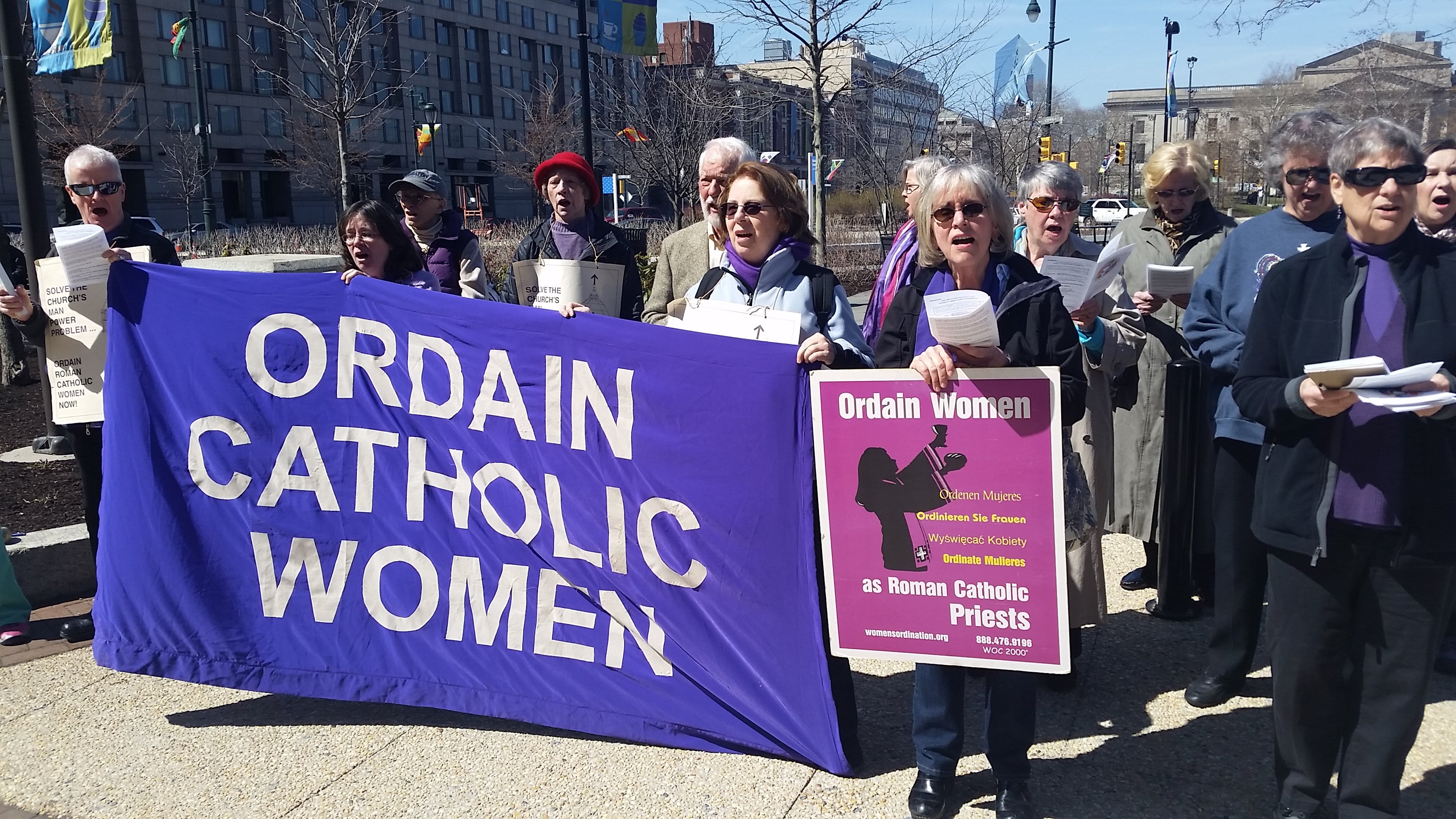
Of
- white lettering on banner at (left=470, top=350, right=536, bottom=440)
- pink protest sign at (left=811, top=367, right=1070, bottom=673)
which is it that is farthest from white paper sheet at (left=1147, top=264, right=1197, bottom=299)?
white lettering on banner at (left=470, top=350, right=536, bottom=440)

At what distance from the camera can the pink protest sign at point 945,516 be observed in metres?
→ 3.03

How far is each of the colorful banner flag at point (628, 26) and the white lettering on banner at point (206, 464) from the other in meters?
12.6

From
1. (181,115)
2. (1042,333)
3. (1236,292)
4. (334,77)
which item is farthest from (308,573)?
(181,115)

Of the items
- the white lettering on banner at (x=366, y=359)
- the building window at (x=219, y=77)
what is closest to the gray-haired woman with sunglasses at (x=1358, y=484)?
the white lettering on banner at (x=366, y=359)

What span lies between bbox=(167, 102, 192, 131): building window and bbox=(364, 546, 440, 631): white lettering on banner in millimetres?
62575

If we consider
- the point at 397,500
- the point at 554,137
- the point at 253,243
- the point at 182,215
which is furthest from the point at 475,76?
the point at 397,500

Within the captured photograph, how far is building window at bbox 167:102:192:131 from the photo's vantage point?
2341 inches

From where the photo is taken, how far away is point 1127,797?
3371mm

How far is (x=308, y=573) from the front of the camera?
4.11 meters

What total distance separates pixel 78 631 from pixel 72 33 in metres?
5.89

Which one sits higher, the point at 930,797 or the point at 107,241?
the point at 107,241

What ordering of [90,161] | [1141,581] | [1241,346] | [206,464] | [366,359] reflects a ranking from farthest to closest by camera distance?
[1141,581] → [90,161] → [206,464] → [366,359] → [1241,346]

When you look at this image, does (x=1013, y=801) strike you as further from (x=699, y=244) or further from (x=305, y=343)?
(x=305, y=343)

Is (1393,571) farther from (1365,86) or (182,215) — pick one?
(182,215)
